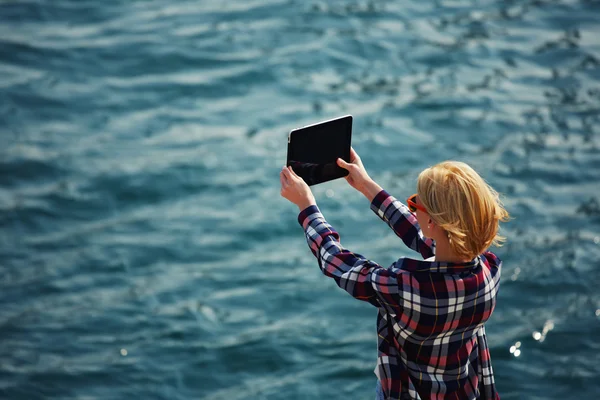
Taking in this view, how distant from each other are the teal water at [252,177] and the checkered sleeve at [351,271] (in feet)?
9.04

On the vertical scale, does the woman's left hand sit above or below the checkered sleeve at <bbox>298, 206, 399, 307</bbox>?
above

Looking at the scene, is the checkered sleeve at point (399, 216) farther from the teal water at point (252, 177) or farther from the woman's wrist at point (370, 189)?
the teal water at point (252, 177)

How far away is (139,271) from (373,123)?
10.8 ft

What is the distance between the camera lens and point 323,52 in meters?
9.99

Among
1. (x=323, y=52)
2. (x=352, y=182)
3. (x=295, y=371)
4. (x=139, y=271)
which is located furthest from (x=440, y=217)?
(x=323, y=52)

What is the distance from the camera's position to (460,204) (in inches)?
104

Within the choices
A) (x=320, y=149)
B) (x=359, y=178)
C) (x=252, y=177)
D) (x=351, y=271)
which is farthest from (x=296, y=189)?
(x=252, y=177)

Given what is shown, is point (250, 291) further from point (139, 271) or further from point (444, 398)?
point (444, 398)

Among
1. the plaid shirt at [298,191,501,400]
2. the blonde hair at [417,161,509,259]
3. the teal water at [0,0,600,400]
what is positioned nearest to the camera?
the blonde hair at [417,161,509,259]

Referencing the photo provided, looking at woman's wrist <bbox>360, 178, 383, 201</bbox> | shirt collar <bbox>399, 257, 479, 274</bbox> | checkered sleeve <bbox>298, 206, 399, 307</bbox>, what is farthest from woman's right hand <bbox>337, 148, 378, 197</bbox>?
shirt collar <bbox>399, 257, 479, 274</bbox>

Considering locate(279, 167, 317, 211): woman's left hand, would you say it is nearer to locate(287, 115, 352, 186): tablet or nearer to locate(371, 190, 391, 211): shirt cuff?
locate(287, 115, 352, 186): tablet

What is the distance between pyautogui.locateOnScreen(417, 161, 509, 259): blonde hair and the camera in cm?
263

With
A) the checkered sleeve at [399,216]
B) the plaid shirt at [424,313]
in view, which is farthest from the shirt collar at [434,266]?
the checkered sleeve at [399,216]

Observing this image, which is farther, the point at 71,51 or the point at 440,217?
the point at 71,51
